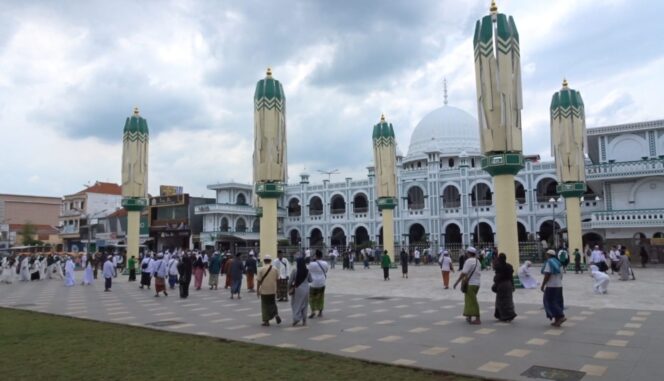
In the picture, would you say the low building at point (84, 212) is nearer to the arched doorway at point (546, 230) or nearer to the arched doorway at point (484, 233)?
the arched doorway at point (484, 233)

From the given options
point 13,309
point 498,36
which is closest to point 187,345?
point 13,309

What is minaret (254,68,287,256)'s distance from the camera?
23.7 metres

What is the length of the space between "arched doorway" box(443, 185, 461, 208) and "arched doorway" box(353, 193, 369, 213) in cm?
807

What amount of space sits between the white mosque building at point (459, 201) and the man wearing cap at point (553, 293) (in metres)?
24.3

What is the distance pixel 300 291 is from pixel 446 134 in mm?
46230

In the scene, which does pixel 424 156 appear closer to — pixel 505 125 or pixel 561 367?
pixel 505 125

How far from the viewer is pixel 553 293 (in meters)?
9.52

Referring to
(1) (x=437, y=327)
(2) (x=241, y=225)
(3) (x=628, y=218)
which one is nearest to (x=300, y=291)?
(1) (x=437, y=327)

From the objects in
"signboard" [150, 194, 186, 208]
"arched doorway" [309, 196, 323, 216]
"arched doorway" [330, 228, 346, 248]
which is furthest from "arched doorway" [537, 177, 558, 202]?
"signboard" [150, 194, 186, 208]

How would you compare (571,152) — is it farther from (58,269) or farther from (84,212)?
(84,212)

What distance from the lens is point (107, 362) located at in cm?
686

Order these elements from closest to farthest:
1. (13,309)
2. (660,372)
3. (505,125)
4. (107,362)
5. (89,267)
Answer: (660,372)
(107,362)
(13,309)
(505,125)
(89,267)

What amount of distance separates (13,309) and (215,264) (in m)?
6.54

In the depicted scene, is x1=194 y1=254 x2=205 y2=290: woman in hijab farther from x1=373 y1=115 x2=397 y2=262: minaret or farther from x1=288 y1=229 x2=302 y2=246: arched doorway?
x1=288 y1=229 x2=302 y2=246: arched doorway
